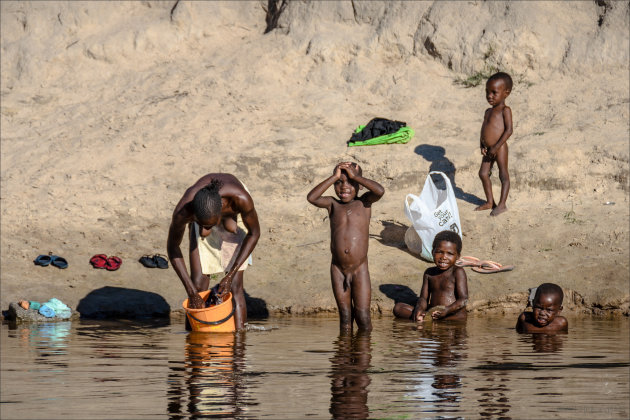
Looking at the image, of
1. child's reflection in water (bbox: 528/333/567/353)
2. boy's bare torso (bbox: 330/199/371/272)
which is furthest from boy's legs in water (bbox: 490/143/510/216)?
child's reflection in water (bbox: 528/333/567/353)

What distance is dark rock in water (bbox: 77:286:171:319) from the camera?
9.29 metres

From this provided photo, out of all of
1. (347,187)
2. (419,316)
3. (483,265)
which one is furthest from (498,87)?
(347,187)

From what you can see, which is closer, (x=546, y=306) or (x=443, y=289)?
(x=546, y=306)

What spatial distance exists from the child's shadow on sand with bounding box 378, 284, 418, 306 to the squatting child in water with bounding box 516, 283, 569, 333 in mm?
1626

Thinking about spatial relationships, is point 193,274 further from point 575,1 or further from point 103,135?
point 575,1

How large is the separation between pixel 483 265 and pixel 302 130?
201 inches

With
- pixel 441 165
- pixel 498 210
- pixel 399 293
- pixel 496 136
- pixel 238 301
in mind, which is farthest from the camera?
pixel 441 165

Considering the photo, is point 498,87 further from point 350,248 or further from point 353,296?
point 353,296

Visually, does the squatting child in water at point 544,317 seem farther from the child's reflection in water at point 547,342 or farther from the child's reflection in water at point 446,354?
the child's reflection in water at point 446,354

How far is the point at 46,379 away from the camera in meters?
5.47

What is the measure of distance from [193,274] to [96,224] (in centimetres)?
450

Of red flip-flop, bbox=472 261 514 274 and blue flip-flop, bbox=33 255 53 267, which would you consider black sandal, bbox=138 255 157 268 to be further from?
red flip-flop, bbox=472 261 514 274

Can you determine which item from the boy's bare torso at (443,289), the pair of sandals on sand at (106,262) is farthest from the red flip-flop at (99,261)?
the boy's bare torso at (443,289)

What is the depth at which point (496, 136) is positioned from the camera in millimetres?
11641
